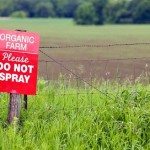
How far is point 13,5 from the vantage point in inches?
4080

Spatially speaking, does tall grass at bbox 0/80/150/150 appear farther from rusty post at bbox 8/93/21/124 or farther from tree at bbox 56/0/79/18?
tree at bbox 56/0/79/18

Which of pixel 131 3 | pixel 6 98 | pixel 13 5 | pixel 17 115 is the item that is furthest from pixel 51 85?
pixel 13 5

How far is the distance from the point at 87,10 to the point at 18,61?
8152 cm

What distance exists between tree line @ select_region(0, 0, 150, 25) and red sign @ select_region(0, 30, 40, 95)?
68.8 metres

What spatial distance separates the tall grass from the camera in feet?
14.9

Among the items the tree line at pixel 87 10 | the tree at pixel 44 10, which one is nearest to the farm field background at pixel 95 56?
the tree line at pixel 87 10

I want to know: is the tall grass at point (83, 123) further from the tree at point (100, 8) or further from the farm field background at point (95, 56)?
the tree at point (100, 8)

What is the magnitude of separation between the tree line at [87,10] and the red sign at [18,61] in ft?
226

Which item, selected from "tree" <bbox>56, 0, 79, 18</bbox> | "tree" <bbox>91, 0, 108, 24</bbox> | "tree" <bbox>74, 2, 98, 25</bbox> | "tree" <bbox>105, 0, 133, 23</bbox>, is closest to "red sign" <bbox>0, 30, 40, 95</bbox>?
"tree" <bbox>105, 0, 133, 23</bbox>

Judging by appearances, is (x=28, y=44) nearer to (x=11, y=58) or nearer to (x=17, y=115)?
Result: (x=11, y=58)

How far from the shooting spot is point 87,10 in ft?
280

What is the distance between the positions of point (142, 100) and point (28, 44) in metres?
1.58

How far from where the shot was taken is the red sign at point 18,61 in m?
4.88

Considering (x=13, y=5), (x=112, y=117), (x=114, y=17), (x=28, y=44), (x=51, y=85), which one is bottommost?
(x=112, y=117)
